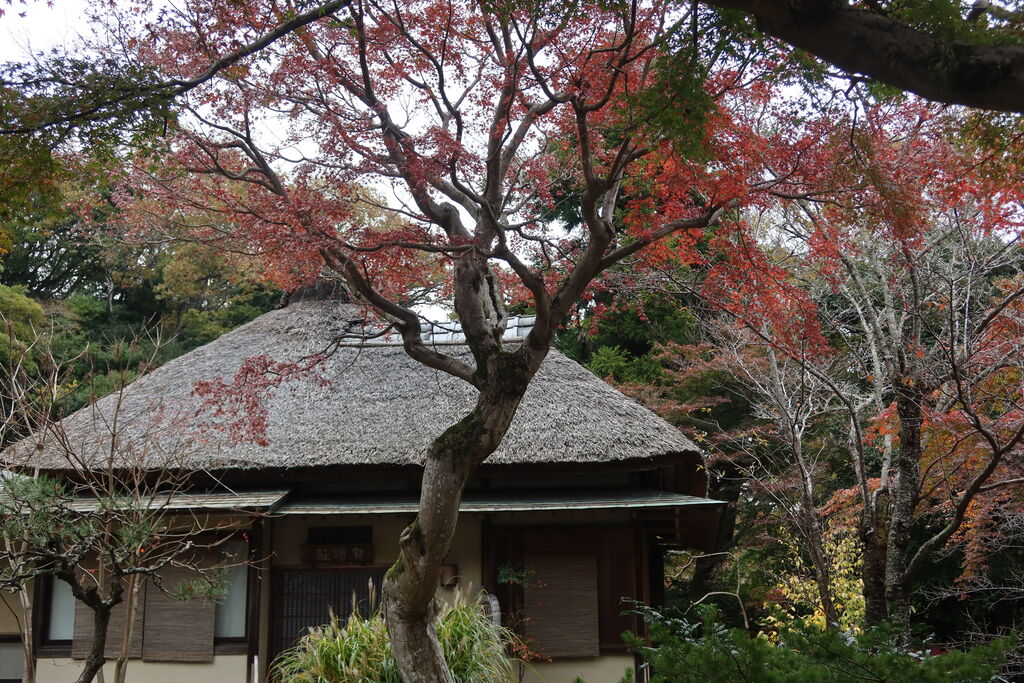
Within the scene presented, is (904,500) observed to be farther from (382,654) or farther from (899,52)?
(899,52)

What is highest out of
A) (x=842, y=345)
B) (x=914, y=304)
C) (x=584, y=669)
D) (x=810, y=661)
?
(x=842, y=345)

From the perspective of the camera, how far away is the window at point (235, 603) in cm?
907

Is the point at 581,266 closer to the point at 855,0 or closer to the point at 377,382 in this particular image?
Answer: the point at 855,0

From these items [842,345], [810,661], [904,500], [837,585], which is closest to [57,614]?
[810,661]

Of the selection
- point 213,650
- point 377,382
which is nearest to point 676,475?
point 377,382

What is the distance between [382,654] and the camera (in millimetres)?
6449

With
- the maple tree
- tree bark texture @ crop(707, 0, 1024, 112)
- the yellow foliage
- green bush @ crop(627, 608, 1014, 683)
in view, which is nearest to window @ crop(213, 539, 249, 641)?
the maple tree

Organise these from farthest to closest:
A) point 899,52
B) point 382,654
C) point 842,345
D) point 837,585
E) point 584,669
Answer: point 842,345
point 837,585
point 584,669
point 382,654
point 899,52

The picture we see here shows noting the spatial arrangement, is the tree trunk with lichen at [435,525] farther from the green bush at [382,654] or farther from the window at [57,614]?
the window at [57,614]

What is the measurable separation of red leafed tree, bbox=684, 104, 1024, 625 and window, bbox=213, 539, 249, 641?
581cm

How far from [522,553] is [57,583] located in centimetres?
518

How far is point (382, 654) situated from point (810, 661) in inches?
146

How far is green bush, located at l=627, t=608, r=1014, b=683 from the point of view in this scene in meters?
3.54

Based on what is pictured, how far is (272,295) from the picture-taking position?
21.4m
